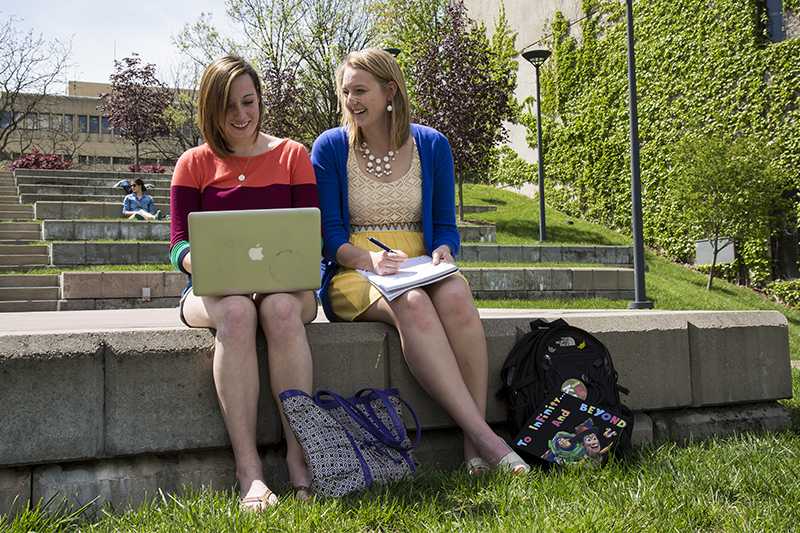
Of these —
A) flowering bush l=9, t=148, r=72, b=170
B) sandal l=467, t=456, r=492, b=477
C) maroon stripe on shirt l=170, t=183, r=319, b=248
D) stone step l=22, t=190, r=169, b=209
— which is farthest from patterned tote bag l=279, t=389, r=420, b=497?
flowering bush l=9, t=148, r=72, b=170

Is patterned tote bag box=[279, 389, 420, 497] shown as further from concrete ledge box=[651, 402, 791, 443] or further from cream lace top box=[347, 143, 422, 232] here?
concrete ledge box=[651, 402, 791, 443]

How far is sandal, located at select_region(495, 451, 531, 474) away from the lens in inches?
116

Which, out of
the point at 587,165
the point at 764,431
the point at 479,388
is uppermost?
the point at 587,165

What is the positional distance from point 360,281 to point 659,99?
51.1ft

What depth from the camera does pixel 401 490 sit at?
9.10 ft

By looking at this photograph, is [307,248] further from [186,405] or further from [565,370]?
[565,370]

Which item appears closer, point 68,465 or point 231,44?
point 68,465


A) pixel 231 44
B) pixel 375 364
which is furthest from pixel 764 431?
pixel 231 44

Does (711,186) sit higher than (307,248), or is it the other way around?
(711,186)

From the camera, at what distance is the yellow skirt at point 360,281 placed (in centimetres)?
343

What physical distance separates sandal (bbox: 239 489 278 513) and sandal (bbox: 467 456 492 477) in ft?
2.59

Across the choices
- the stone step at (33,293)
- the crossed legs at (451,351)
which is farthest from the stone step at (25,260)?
the crossed legs at (451,351)

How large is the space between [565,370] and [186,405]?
1.62m

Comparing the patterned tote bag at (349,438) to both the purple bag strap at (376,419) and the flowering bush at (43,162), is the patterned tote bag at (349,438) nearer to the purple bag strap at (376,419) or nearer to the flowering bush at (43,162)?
the purple bag strap at (376,419)
